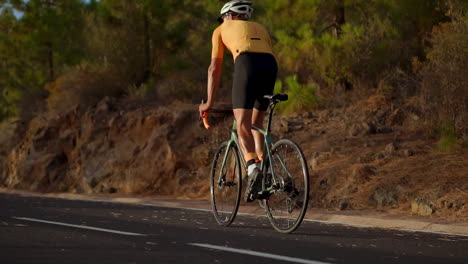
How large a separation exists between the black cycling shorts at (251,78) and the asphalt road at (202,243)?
1.51m

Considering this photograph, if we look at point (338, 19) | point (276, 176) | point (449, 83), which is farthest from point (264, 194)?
point (338, 19)

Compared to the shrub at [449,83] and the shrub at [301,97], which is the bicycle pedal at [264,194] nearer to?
the shrub at [449,83]

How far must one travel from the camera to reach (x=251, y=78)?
9164mm

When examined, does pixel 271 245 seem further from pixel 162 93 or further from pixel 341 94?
pixel 162 93

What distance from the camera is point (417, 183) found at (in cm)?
1337

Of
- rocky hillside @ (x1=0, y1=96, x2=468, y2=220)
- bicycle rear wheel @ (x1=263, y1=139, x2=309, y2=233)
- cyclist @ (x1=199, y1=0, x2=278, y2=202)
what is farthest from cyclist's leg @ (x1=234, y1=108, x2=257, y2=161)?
rocky hillside @ (x1=0, y1=96, x2=468, y2=220)

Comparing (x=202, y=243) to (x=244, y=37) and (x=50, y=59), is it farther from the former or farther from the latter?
(x=50, y=59)

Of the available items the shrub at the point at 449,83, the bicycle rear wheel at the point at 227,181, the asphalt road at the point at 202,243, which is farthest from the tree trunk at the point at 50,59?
the bicycle rear wheel at the point at 227,181

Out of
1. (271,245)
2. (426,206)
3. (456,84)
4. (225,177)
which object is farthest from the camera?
(456,84)

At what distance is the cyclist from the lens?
9180mm

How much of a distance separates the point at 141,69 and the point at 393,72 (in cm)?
975

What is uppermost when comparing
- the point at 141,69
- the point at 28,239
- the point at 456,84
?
the point at 141,69

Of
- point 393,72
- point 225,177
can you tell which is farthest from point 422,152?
point 225,177

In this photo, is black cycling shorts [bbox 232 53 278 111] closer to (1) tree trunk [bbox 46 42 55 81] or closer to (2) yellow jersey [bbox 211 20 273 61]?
(2) yellow jersey [bbox 211 20 273 61]
